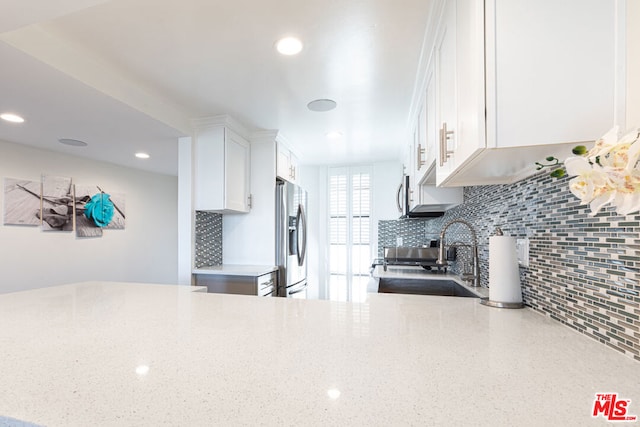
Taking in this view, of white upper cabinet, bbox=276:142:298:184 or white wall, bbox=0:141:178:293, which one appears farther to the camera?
white upper cabinet, bbox=276:142:298:184

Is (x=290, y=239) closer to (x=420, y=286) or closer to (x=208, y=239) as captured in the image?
(x=208, y=239)

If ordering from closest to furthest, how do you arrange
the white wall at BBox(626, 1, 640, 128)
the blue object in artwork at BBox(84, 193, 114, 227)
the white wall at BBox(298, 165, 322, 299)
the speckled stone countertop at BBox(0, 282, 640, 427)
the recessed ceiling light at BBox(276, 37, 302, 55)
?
the speckled stone countertop at BBox(0, 282, 640, 427)
the white wall at BBox(626, 1, 640, 128)
the recessed ceiling light at BBox(276, 37, 302, 55)
the blue object in artwork at BBox(84, 193, 114, 227)
the white wall at BBox(298, 165, 322, 299)

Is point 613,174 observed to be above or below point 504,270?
above

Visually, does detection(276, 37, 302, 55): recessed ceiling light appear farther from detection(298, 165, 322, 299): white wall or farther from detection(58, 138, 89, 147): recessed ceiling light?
detection(298, 165, 322, 299): white wall

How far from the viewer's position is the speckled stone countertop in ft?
1.61

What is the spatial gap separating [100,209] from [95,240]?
389 mm

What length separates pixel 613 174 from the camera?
54 centimetres

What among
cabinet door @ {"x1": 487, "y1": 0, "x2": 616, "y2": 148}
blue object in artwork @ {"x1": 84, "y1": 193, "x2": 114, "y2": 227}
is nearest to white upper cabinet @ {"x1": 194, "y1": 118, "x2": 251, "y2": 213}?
blue object in artwork @ {"x1": 84, "y1": 193, "x2": 114, "y2": 227}

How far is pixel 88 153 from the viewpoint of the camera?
3.45m

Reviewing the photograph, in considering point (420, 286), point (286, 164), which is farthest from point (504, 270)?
point (286, 164)

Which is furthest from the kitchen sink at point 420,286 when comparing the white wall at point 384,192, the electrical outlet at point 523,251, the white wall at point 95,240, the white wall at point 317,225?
the white wall at point 95,240

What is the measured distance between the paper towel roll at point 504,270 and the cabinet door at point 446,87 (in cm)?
33

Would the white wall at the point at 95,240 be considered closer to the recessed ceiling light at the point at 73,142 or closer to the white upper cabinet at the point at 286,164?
the recessed ceiling light at the point at 73,142

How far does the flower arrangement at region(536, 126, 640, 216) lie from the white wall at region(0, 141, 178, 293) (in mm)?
4217
